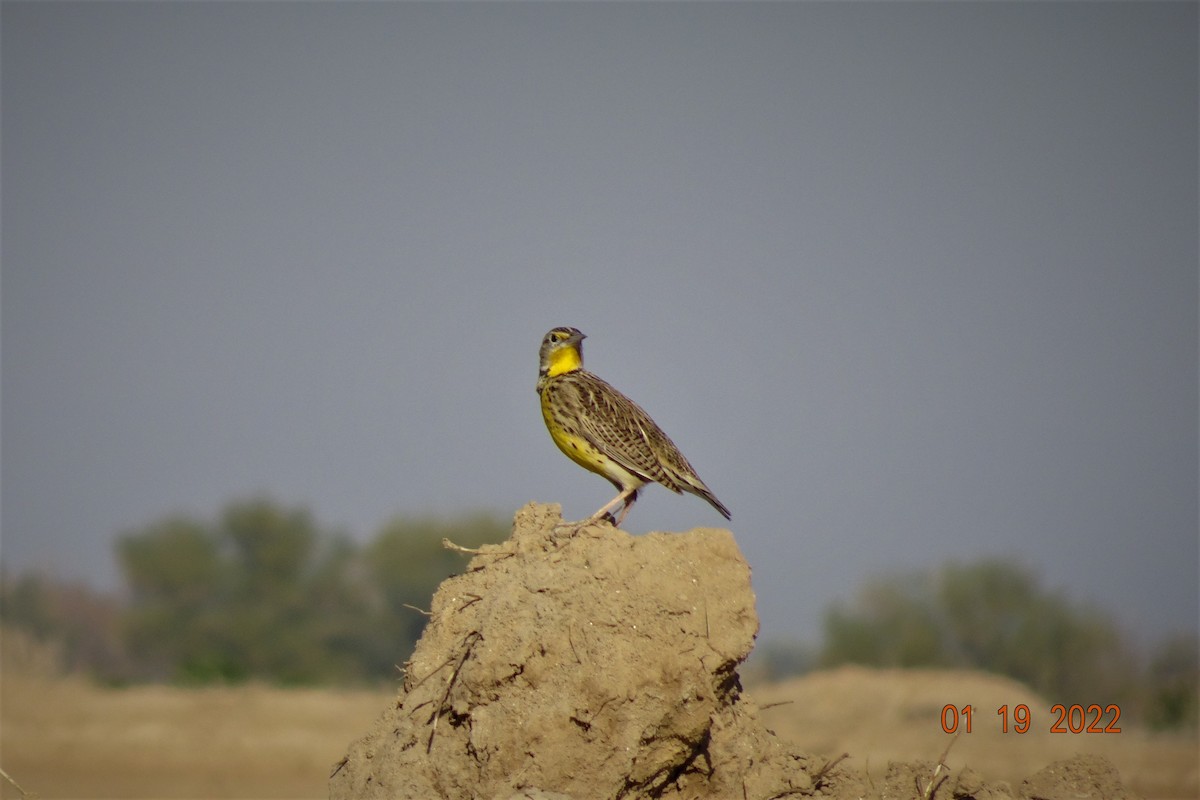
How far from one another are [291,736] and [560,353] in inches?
790

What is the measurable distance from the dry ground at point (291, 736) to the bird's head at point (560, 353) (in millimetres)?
12000

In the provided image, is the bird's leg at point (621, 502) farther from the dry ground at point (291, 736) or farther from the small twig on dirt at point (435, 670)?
the dry ground at point (291, 736)

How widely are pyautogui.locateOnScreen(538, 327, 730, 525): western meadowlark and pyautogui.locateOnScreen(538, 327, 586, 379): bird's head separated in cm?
46

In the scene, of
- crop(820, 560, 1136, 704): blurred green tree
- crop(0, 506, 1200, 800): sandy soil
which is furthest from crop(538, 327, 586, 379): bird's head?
crop(820, 560, 1136, 704): blurred green tree

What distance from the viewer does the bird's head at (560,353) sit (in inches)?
505

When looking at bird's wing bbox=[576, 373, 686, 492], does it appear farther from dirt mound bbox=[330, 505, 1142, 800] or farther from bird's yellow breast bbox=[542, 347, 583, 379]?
dirt mound bbox=[330, 505, 1142, 800]

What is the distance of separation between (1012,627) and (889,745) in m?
27.4

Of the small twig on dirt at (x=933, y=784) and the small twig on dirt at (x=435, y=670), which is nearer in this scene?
the small twig on dirt at (x=435, y=670)

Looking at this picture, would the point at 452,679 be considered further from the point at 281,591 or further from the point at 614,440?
the point at 281,591

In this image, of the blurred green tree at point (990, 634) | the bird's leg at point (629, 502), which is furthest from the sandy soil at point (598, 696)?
the blurred green tree at point (990, 634)

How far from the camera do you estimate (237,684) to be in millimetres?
38688

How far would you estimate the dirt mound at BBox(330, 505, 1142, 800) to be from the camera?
28.9 feet

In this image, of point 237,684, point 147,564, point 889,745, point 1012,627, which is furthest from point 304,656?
point 889,745

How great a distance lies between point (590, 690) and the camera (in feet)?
28.9
